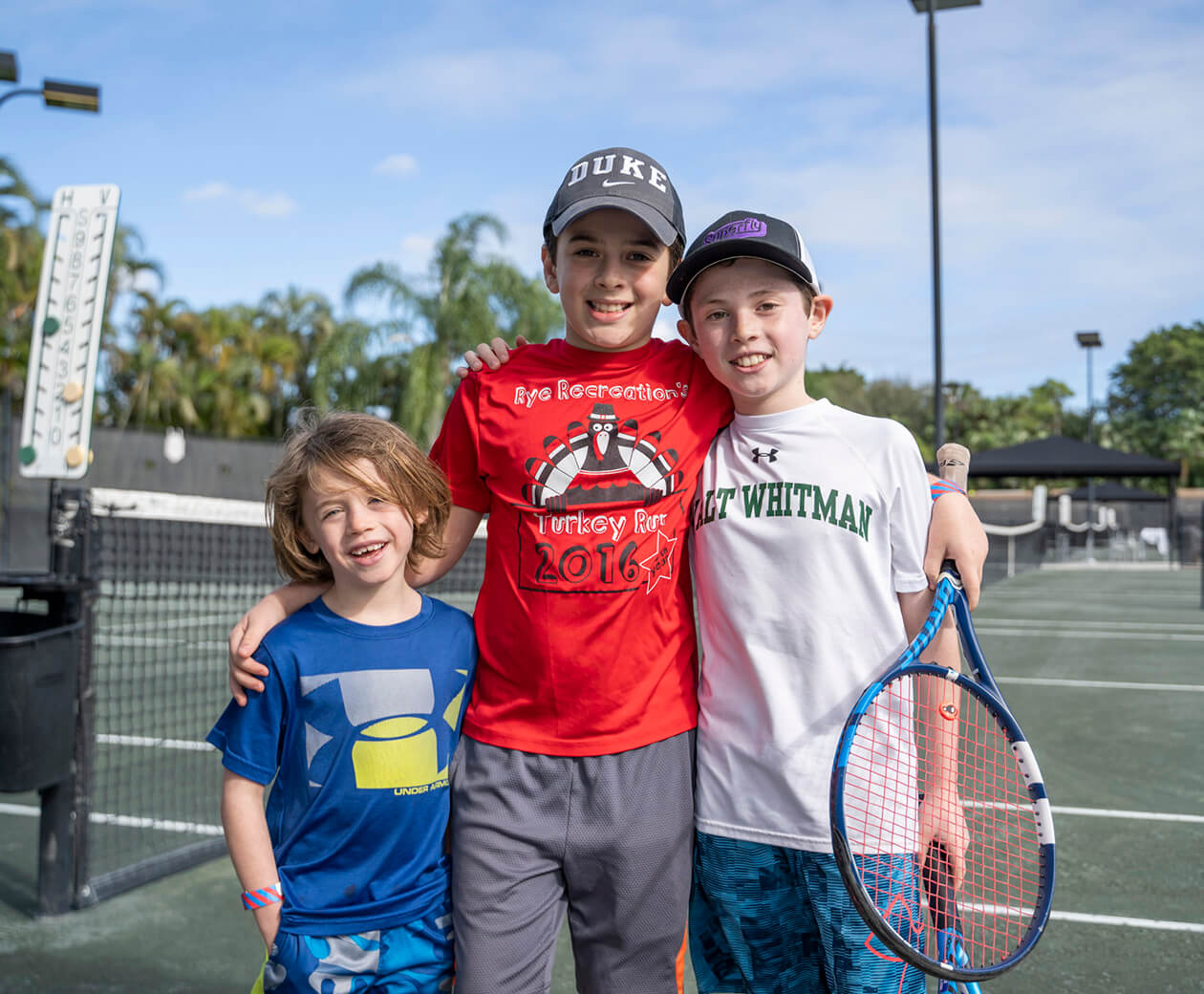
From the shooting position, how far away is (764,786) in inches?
78.3

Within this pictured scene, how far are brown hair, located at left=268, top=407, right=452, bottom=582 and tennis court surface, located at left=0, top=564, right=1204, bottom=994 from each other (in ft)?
6.10

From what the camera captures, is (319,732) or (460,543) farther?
(460,543)

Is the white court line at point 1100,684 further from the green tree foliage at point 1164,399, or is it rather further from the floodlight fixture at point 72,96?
the green tree foliage at point 1164,399

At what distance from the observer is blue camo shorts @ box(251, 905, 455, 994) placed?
1866 mm

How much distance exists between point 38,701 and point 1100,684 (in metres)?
8.09

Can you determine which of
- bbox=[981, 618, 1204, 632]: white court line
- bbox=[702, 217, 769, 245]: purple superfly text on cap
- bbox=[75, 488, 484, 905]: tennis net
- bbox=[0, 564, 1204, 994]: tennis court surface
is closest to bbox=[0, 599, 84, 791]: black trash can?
bbox=[75, 488, 484, 905]: tennis net

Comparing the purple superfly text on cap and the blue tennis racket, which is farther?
the purple superfly text on cap

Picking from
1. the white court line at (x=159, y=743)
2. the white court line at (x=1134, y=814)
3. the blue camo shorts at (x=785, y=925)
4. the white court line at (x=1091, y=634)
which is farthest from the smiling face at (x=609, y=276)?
the white court line at (x=1091, y=634)

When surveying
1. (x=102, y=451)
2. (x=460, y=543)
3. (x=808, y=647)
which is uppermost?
(x=102, y=451)

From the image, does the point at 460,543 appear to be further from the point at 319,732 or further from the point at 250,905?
the point at 250,905

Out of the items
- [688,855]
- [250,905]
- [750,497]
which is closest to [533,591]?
[750,497]

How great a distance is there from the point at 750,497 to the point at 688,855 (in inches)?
27.6

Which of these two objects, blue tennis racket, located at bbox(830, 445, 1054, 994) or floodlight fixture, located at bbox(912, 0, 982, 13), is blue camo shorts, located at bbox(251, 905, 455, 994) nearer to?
blue tennis racket, located at bbox(830, 445, 1054, 994)

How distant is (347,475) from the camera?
6.59 ft
